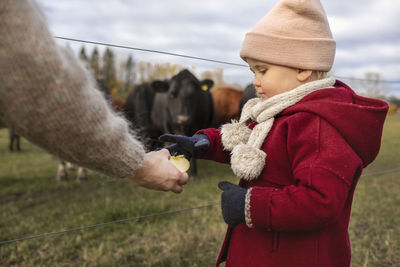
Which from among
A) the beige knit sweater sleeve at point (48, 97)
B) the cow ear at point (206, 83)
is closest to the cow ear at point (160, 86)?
the cow ear at point (206, 83)

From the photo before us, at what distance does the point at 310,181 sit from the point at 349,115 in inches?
11.3

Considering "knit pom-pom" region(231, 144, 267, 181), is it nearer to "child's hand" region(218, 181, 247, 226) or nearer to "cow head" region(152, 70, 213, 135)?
"child's hand" region(218, 181, 247, 226)

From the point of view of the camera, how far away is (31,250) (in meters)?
2.65

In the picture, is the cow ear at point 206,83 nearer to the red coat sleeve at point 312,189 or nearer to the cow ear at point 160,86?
the cow ear at point 160,86

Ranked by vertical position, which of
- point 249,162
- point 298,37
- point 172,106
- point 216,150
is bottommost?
point 172,106

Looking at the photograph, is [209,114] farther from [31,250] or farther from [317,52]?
[317,52]

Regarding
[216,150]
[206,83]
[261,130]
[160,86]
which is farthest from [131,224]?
[206,83]

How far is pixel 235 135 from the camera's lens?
4.48 feet

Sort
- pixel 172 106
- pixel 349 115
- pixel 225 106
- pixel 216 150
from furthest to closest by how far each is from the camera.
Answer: pixel 225 106, pixel 172 106, pixel 216 150, pixel 349 115

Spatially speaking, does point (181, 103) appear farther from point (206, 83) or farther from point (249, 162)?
point (249, 162)

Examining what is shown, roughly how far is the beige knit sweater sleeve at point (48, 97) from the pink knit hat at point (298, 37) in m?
0.65

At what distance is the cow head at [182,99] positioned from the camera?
5113mm

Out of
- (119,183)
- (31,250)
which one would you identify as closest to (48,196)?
(119,183)

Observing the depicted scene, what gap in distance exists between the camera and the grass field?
8.32 feet
